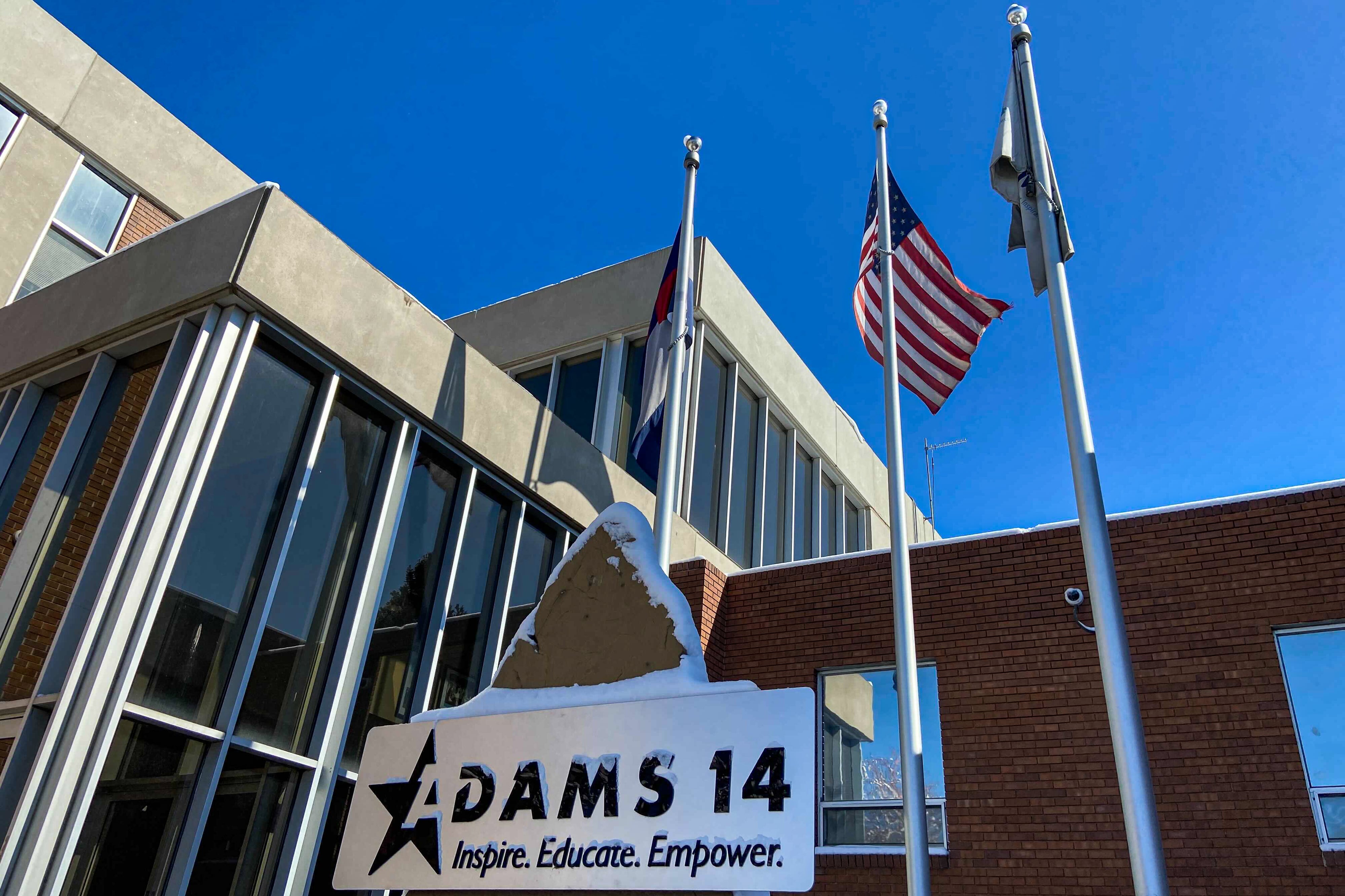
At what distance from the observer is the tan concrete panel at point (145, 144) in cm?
1279

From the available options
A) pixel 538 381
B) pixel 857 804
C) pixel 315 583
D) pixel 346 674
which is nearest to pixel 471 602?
pixel 346 674

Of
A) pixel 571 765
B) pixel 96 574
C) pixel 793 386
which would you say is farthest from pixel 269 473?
pixel 793 386

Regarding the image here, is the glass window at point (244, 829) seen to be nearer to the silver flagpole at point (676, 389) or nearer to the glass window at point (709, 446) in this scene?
the silver flagpole at point (676, 389)

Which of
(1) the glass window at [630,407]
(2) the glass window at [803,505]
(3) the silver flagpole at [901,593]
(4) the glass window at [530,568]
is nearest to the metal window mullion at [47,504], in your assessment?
(4) the glass window at [530,568]

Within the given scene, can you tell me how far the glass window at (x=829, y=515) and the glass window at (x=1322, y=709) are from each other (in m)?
9.26

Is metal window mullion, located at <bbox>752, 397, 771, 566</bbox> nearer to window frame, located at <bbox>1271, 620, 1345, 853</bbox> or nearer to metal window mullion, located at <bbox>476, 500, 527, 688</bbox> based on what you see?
metal window mullion, located at <bbox>476, 500, 527, 688</bbox>

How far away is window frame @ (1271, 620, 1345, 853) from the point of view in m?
8.56

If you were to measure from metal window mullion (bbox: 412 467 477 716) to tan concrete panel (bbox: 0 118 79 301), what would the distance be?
596 cm

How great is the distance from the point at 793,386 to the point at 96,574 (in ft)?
40.3

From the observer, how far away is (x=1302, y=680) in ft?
30.5

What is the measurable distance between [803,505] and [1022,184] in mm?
10313

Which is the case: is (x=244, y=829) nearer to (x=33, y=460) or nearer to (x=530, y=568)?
(x=33, y=460)

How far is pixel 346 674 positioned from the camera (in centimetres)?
850

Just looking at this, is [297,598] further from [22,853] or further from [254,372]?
[22,853]
